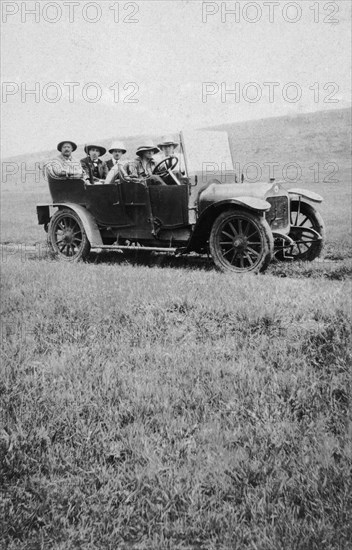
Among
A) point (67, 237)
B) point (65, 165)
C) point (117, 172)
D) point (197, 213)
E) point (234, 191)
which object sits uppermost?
point (65, 165)

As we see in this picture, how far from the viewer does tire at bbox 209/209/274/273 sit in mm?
5641

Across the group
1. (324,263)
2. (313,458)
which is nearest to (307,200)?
(324,263)

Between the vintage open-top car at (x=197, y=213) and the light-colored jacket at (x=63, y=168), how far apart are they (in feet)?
0.38

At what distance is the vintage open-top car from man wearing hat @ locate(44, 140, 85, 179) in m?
0.13

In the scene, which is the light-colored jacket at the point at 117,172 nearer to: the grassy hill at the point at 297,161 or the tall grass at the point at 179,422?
the tall grass at the point at 179,422

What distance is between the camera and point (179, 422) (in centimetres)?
246

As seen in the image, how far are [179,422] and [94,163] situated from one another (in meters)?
6.88

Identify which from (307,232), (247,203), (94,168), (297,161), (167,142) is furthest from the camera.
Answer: (297,161)

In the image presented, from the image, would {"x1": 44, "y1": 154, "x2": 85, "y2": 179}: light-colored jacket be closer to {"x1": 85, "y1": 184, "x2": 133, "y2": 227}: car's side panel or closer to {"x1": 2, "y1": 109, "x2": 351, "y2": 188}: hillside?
{"x1": 85, "y1": 184, "x2": 133, "y2": 227}: car's side panel

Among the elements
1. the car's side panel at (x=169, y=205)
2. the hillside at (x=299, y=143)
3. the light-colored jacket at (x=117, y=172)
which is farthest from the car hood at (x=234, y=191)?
the hillside at (x=299, y=143)

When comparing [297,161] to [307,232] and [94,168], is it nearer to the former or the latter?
[94,168]

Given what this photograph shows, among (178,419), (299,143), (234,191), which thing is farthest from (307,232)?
(299,143)

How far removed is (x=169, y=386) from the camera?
9.21 feet

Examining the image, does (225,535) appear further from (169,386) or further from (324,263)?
(324,263)
